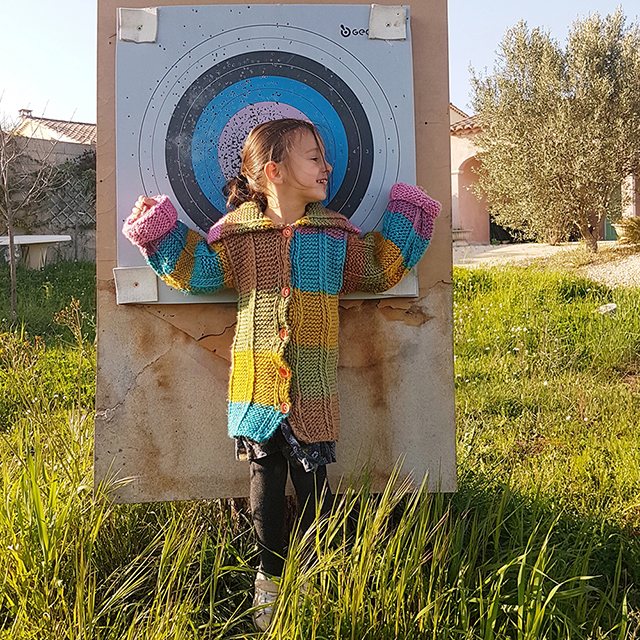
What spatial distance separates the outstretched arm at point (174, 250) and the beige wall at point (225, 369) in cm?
19

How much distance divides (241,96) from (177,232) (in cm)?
48

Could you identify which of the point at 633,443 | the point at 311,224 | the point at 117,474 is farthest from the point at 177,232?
the point at 633,443

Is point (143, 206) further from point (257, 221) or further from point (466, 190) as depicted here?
point (466, 190)

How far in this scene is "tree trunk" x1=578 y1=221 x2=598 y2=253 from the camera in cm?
973

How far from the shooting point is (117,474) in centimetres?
202

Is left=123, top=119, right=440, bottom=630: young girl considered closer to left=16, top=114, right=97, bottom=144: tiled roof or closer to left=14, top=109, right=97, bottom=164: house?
left=14, top=109, right=97, bottom=164: house

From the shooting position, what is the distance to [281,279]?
1.80 m

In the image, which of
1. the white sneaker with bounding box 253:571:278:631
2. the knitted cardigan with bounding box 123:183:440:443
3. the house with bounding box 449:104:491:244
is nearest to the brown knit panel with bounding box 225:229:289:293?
the knitted cardigan with bounding box 123:183:440:443

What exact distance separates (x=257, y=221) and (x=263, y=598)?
39.6 inches

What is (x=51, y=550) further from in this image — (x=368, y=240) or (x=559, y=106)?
(x=559, y=106)

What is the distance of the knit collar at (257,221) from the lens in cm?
181

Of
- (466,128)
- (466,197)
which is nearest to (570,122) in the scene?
(466,128)

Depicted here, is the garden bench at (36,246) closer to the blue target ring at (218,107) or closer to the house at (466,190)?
the blue target ring at (218,107)

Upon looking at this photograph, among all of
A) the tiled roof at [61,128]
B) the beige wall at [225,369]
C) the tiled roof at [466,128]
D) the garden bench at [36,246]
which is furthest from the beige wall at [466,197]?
the beige wall at [225,369]
